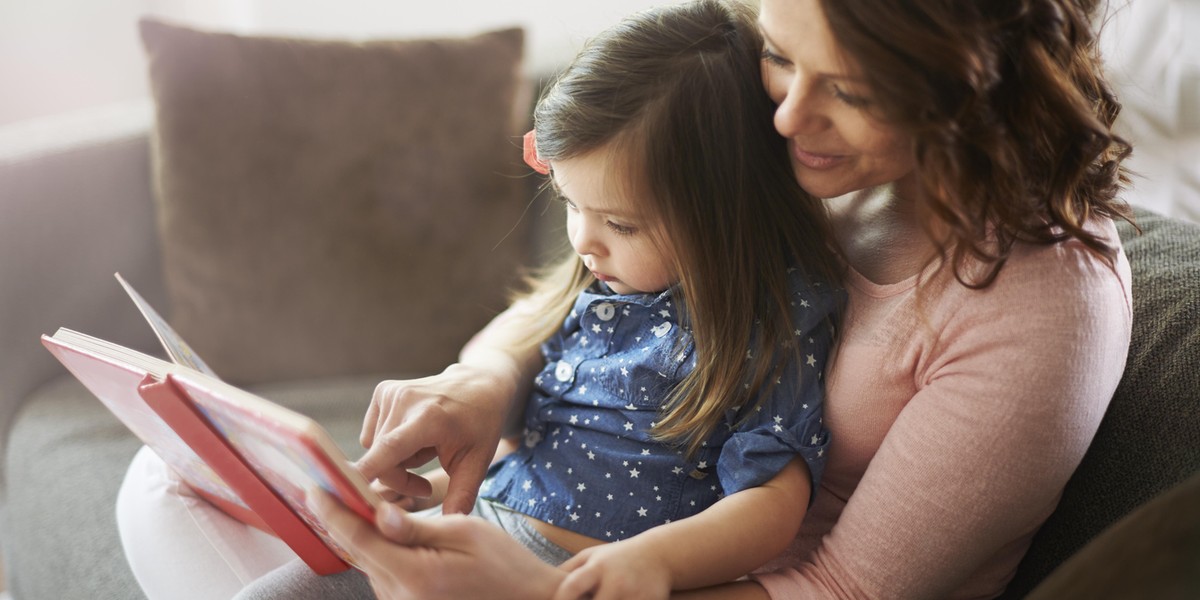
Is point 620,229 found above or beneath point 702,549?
above

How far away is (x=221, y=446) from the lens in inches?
30.3

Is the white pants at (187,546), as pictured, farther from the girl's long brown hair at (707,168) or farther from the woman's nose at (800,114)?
the woman's nose at (800,114)

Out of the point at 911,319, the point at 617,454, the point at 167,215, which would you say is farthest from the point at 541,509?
the point at 167,215

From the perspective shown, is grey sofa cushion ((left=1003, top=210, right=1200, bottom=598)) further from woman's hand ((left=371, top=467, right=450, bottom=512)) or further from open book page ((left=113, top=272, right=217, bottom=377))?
open book page ((left=113, top=272, right=217, bottom=377))

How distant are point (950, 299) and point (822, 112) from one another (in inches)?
7.2

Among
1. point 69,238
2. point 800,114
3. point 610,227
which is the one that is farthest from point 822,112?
point 69,238

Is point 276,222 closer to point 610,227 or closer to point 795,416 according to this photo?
point 610,227

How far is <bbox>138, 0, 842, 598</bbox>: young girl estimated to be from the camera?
0.87 m

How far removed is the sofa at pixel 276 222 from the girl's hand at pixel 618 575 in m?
0.70

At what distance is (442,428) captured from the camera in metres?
0.91

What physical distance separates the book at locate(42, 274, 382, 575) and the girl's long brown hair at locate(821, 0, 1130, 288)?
0.47m

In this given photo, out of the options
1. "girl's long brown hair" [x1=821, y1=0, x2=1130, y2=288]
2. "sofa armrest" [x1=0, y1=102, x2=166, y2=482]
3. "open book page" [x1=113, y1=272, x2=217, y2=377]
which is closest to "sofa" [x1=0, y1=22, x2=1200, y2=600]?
"sofa armrest" [x1=0, y1=102, x2=166, y2=482]

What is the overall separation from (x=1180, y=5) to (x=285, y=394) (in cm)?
136

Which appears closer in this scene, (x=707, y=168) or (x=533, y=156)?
(x=707, y=168)
